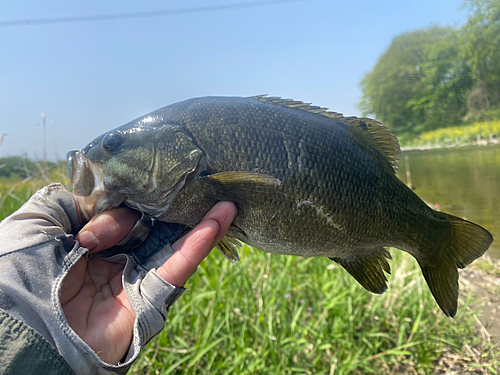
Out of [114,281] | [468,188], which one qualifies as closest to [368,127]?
[114,281]

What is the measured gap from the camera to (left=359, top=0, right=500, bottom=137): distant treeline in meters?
36.8

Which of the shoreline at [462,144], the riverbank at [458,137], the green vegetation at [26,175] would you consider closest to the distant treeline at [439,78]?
the riverbank at [458,137]

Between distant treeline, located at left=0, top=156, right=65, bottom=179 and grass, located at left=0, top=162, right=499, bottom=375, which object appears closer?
grass, located at left=0, top=162, right=499, bottom=375

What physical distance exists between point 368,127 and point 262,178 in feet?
2.38

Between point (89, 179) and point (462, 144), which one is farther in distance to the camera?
point (462, 144)

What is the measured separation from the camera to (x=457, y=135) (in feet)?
102

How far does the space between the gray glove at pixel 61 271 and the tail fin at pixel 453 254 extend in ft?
4.46

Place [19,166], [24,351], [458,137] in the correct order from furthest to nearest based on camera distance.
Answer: [458,137] < [19,166] < [24,351]

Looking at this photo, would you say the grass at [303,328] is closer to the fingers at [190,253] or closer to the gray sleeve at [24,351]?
the fingers at [190,253]

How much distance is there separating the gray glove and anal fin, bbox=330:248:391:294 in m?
0.92

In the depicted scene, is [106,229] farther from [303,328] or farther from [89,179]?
[303,328]

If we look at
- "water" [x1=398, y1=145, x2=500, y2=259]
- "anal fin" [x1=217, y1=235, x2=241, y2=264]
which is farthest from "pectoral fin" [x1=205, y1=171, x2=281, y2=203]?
"water" [x1=398, y1=145, x2=500, y2=259]

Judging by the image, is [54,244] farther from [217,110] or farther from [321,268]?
A: [321,268]

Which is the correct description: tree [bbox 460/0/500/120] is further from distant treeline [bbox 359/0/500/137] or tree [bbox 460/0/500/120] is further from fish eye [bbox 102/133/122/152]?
fish eye [bbox 102/133/122/152]
